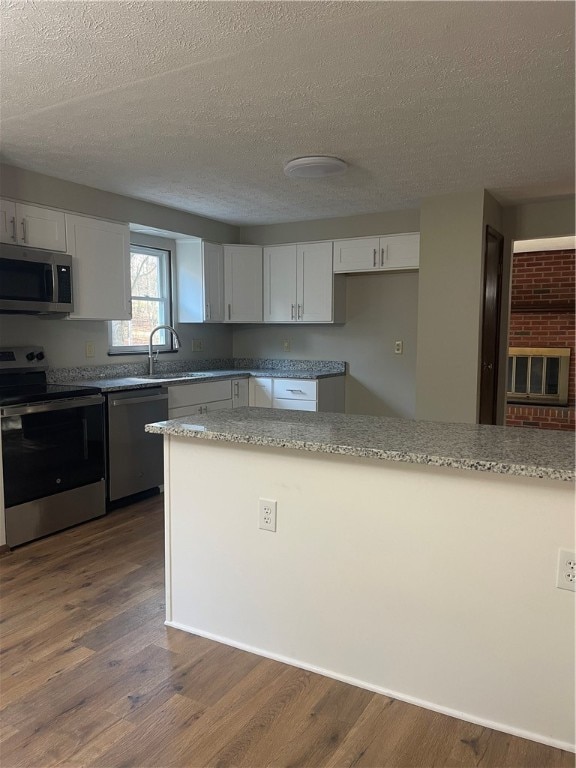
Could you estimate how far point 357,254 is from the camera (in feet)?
16.3

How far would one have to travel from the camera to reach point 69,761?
64.2 inches

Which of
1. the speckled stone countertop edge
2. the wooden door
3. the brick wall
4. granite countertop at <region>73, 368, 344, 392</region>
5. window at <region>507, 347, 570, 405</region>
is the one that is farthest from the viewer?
window at <region>507, 347, 570, 405</region>

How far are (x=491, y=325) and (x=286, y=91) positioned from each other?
2996mm

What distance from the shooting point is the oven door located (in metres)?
3.19

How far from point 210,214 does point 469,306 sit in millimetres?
2407

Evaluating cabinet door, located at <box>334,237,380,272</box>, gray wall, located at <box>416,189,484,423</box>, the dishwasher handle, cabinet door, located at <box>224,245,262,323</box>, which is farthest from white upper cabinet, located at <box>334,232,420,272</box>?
the dishwasher handle

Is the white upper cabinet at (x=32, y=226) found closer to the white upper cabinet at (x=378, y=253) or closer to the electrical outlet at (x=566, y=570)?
the white upper cabinet at (x=378, y=253)

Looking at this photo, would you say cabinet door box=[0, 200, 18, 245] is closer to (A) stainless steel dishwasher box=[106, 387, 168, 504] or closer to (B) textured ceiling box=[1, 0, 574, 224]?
(B) textured ceiling box=[1, 0, 574, 224]

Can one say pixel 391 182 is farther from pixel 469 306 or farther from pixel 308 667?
pixel 308 667

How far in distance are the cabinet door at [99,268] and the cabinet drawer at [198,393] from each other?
69 centimetres

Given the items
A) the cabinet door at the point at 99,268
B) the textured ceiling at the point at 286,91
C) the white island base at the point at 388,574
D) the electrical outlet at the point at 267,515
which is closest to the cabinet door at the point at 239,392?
the cabinet door at the point at 99,268

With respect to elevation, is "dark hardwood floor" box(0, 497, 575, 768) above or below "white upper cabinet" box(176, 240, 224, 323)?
below

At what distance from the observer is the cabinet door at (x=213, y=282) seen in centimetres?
516

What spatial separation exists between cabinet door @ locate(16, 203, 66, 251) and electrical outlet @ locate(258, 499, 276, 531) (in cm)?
252
